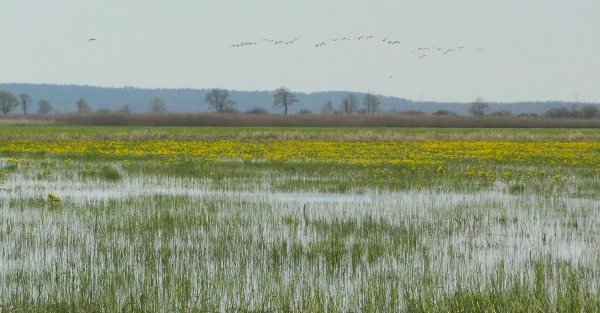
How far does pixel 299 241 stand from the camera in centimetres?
1058

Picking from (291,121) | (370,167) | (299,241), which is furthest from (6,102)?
(299,241)

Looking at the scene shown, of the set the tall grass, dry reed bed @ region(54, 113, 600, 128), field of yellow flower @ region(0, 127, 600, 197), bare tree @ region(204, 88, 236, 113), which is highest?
bare tree @ region(204, 88, 236, 113)

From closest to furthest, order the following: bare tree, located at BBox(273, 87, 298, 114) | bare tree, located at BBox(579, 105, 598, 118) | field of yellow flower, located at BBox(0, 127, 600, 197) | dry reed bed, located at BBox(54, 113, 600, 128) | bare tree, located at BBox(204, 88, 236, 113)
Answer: field of yellow flower, located at BBox(0, 127, 600, 197) < dry reed bed, located at BBox(54, 113, 600, 128) < bare tree, located at BBox(579, 105, 598, 118) < bare tree, located at BBox(273, 87, 298, 114) < bare tree, located at BBox(204, 88, 236, 113)

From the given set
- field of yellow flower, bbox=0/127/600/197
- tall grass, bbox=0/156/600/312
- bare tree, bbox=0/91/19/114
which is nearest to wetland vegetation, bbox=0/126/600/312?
tall grass, bbox=0/156/600/312

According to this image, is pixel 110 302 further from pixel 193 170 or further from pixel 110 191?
pixel 193 170

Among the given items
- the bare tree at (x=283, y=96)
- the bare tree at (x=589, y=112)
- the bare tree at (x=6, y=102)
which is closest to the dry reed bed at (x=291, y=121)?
the bare tree at (x=589, y=112)

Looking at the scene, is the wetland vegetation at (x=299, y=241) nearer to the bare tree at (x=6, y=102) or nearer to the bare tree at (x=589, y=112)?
the bare tree at (x=589, y=112)

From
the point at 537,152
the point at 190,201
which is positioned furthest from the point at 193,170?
the point at 537,152

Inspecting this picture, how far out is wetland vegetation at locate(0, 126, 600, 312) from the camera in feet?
23.9

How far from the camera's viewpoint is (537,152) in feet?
105

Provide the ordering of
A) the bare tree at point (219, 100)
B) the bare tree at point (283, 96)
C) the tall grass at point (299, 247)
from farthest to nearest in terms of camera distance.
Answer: the bare tree at point (219, 100), the bare tree at point (283, 96), the tall grass at point (299, 247)

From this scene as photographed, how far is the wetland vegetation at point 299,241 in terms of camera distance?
7.30 meters

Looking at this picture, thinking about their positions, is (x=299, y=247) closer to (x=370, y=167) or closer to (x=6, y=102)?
(x=370, y=167)

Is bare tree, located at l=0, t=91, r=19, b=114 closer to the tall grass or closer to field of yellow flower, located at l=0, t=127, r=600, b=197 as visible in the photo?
field of yellow flower, located at l=0, t=127, r=600, b=197
